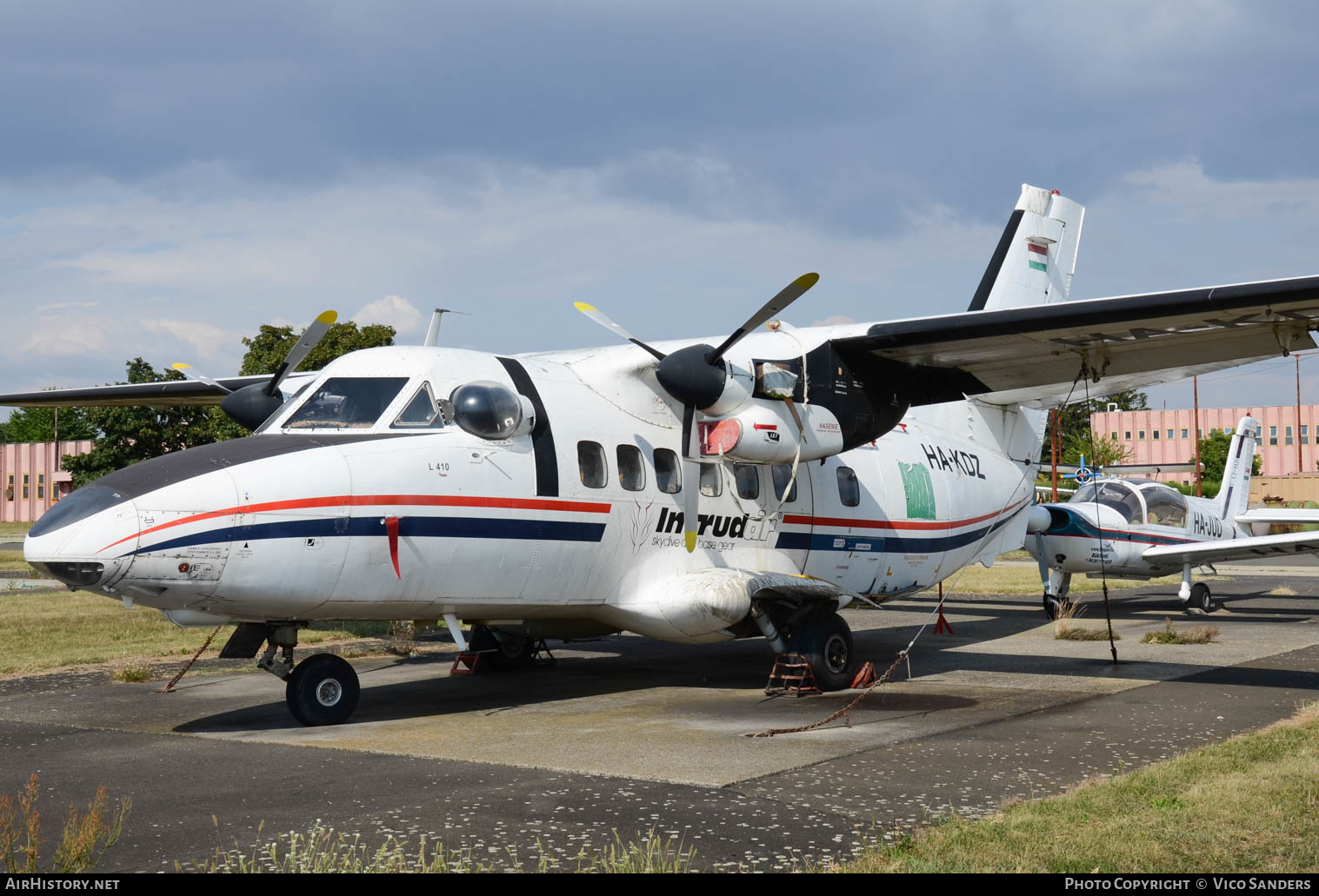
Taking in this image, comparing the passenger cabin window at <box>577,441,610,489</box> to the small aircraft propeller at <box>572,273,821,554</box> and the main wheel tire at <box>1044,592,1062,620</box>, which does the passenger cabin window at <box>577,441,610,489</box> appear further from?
the main wheel tire at <box>1044,592,1062,620</box>

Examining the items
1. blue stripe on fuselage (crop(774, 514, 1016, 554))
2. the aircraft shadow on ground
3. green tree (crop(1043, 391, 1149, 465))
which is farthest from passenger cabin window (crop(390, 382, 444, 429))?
green tree (crop(1043, 391, 1149, 465))

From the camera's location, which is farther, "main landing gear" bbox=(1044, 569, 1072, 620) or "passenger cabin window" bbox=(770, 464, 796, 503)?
"main landing gear" bbox=(1044, 569, 1072, 620)

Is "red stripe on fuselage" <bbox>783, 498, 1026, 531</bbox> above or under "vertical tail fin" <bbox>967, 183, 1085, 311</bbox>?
under

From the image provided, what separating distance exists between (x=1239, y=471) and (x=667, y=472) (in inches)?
716

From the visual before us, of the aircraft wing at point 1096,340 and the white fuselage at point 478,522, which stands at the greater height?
the aircraft wing at point 1096,340

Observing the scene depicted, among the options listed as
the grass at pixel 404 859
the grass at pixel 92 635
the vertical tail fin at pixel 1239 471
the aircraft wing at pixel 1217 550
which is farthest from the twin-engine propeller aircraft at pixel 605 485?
the vertical tail fin at pixel 1239 471

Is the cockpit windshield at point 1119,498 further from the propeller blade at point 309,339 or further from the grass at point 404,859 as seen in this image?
the grass at point 404,859

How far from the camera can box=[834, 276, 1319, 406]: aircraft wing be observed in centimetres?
1070

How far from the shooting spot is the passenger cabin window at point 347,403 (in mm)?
10070

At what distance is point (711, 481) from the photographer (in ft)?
41.1

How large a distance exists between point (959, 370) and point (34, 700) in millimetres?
11016

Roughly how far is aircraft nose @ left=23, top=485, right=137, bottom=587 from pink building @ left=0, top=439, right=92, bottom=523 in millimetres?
84262

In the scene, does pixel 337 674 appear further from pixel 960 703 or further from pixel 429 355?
pixel 960 703

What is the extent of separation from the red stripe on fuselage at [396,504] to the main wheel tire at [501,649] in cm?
336
